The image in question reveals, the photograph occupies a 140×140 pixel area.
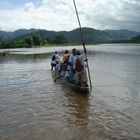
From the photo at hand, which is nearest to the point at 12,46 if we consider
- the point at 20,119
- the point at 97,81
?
the point at 97,81

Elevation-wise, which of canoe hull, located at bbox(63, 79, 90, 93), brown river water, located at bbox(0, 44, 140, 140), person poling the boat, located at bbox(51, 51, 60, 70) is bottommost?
brown river water, located at bbox(0, 44, 140, 140)

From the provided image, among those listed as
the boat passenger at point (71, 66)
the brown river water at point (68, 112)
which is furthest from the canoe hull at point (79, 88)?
the boat passenger at point (71, 66)

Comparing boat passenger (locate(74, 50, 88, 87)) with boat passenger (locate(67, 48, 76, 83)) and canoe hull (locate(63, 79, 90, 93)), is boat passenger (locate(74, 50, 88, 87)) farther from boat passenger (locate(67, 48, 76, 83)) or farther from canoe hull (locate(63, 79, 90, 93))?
boat passenger (locate(67, 48, 76, 83))

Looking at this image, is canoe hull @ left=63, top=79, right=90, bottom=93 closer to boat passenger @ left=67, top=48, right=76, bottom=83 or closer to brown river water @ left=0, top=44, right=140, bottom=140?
brown river water @ left=0, top=44, right=140, bottom=140

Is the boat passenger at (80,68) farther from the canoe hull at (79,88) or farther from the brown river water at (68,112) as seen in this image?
the brown river water at (68,112)

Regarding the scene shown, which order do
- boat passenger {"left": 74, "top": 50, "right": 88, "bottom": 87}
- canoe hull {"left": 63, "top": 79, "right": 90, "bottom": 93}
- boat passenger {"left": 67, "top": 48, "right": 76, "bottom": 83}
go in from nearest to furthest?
canoe hull {"left": 63, "top": 79, "right": 90, "bottom": 93}
boat passenger {"left": 74, "top": 50, "right": 88, "bottom": 87}
boat passenger {"left": 67, "top": 48, "right": 76, "bottom": 83}

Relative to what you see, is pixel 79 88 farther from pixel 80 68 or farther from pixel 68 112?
pixel 68 112

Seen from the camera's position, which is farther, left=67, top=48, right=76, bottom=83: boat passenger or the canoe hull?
left=67, top=48, right=76, bottom=83: boat passenger

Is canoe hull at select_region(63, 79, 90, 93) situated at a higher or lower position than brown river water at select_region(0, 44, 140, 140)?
higher

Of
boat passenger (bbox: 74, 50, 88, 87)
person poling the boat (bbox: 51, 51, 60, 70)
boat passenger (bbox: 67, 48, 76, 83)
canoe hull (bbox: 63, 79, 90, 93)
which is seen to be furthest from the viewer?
person poling the boat (bbox: 51, 51, 60, 70)

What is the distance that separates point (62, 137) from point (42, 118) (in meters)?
2.53

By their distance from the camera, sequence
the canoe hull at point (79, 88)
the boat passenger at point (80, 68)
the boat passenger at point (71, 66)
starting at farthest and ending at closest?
1. the boat passenger at point (71, 66)
2. the boat passenger at point (80, 68)
3. the canoe hull at point (79, 88)

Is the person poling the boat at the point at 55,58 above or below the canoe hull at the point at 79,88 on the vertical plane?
above

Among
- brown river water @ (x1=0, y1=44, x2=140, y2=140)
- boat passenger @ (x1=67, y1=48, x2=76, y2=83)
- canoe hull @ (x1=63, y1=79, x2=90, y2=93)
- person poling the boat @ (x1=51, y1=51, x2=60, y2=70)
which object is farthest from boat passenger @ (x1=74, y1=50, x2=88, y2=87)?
person poling the boat @ (x1=51, y1=51, x2=60, y2=70)
